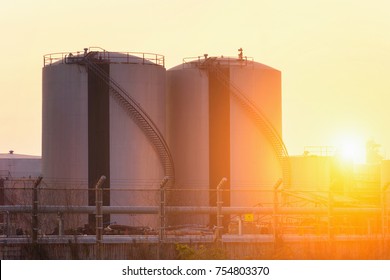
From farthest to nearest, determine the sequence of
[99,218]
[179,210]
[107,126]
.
Result: [107,126]
[179,210]
[99,218]

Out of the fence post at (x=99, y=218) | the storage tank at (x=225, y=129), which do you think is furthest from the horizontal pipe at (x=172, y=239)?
the storage tank at (x=225, y=129)

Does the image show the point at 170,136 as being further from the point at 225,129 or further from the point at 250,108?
the point at 250,108

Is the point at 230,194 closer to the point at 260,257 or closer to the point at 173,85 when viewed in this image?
the point at 173,85

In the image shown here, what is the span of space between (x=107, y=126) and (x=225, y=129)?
6139mm

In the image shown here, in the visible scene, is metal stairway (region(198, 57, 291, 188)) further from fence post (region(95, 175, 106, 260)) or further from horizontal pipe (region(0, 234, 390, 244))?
fence post (region(95, 175, 106, 260))

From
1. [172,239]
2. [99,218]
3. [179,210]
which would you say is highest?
[179,210]

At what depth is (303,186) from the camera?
4662cm

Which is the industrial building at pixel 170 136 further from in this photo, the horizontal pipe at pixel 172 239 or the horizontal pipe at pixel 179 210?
the horizontal pipe at pixel 172 239

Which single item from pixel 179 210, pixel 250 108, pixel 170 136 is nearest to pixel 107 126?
pixel 170 136

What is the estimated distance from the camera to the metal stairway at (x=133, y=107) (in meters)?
40.5

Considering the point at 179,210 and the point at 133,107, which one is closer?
the point at 179,210

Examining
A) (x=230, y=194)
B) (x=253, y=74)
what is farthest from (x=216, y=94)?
(x=230, y=194)

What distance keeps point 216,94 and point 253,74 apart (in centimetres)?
242

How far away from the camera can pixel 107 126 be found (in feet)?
132
